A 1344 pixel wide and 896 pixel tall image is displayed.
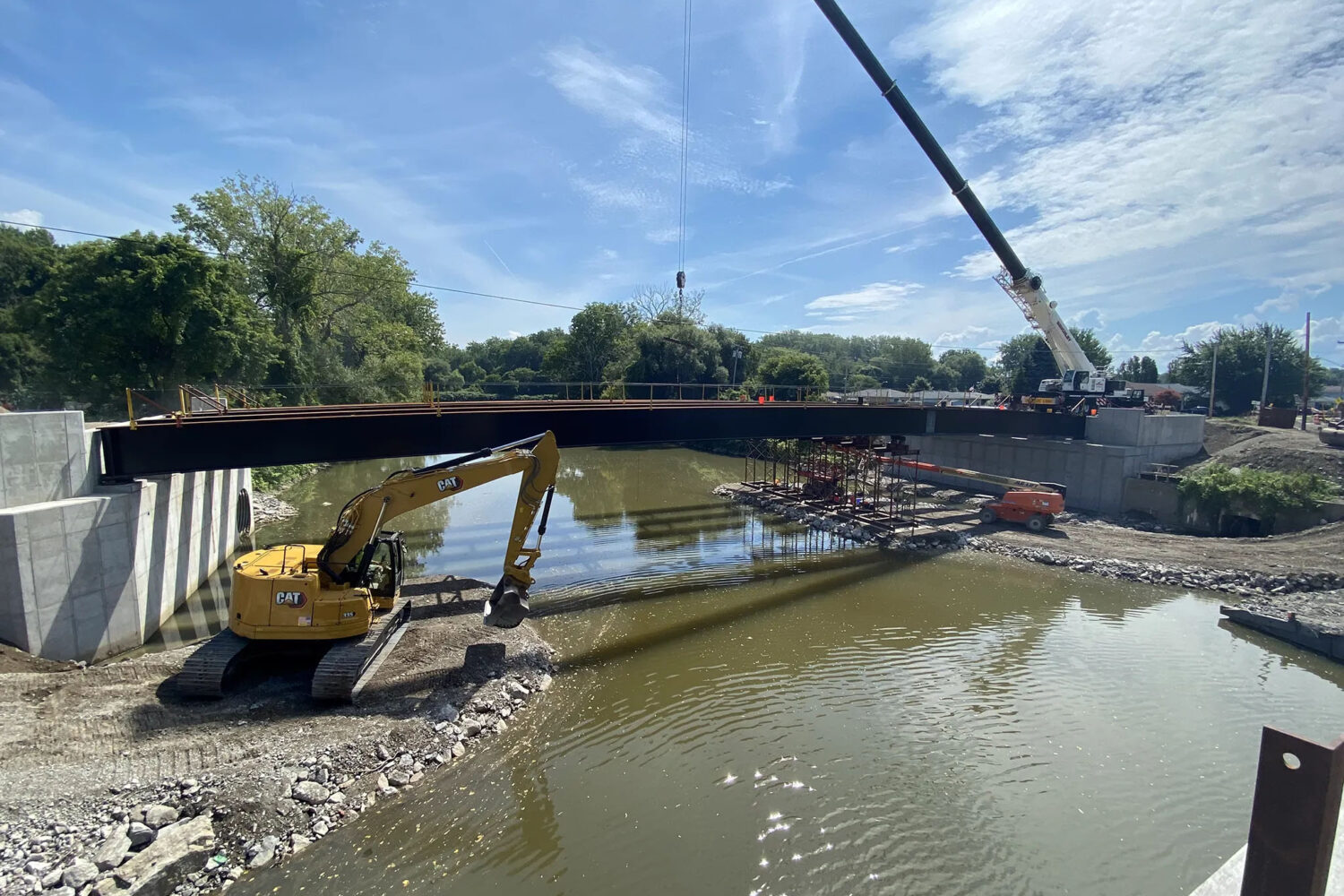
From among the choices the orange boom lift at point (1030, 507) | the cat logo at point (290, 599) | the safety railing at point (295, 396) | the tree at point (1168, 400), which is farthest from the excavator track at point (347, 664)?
the tree at point (1168, 400)

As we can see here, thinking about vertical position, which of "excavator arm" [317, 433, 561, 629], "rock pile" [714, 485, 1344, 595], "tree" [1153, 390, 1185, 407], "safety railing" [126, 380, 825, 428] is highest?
"tree" [1153, 390, 1185, 407]

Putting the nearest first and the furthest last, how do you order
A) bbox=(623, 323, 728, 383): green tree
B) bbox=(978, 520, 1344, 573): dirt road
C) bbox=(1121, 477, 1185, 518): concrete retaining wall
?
bbox=(978, 520, 1344, 573): dirt road < bbox=(1121, 477, 1185, 518): concrete retaining wall < bbox=(623, 323, 728, 383): green tree

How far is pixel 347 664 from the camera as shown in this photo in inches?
427

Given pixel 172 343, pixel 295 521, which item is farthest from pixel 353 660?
pixel 172 343

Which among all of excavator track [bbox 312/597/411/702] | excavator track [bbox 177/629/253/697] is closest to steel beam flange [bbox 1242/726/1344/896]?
excavator track [bbox 312/597/411/702]

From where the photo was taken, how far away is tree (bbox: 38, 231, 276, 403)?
75.6ft

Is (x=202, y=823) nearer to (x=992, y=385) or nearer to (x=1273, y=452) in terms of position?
(x=1273, y=452)

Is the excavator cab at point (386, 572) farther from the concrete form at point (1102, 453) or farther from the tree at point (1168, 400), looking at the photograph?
the tree at point (1168, 400)

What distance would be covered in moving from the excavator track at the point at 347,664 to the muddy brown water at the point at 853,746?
2.60 meters

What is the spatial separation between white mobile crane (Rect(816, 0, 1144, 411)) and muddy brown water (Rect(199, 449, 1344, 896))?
15.3 m

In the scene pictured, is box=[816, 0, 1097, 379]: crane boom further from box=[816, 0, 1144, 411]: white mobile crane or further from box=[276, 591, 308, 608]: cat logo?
Result: box=[276, 591, 308, 608]: cat logo

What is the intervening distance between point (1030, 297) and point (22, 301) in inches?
2096

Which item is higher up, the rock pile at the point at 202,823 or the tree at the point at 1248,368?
the tree at the point at 1248,368

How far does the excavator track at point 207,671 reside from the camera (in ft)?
34.7
